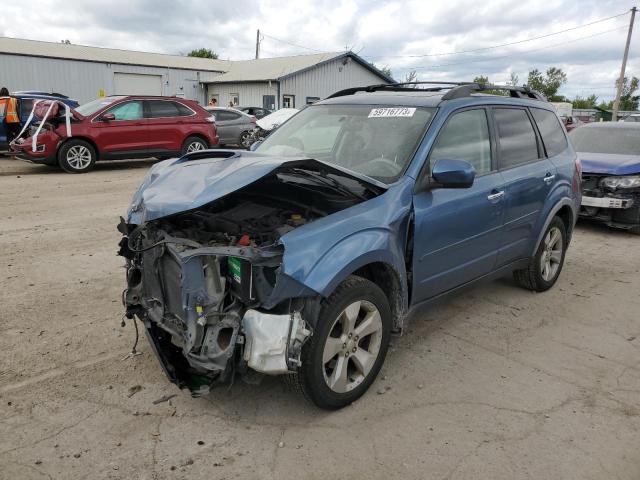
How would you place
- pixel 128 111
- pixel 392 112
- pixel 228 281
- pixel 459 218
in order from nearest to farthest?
pixel 228 281, pixel 459 218, pixel 392 112, pixel 128 111

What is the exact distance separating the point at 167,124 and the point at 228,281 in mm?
11263

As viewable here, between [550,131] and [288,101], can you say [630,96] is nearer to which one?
[288,101]

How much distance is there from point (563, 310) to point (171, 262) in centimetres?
359

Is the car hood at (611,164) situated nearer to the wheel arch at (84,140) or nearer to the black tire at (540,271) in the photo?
Answer: the black tire at (540,271)

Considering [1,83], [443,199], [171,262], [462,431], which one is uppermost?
[1,83]

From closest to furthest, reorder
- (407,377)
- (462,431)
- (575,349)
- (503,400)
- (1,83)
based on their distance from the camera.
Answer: (462,431)
(503,400)
(407,377)
(575,349)
(1,83)

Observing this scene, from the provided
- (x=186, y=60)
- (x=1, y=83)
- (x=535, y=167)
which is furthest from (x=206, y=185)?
(x=186, y=60)

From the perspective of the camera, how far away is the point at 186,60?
37125 millimetres

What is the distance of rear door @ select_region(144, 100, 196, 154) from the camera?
12766mm

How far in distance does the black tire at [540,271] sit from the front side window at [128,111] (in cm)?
1031

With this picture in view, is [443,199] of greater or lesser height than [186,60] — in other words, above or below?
below

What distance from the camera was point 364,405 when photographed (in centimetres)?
313

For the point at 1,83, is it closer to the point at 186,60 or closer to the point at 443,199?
the point at 186,60

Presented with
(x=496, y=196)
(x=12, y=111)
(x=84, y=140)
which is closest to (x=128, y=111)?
(x=84, y=140)
